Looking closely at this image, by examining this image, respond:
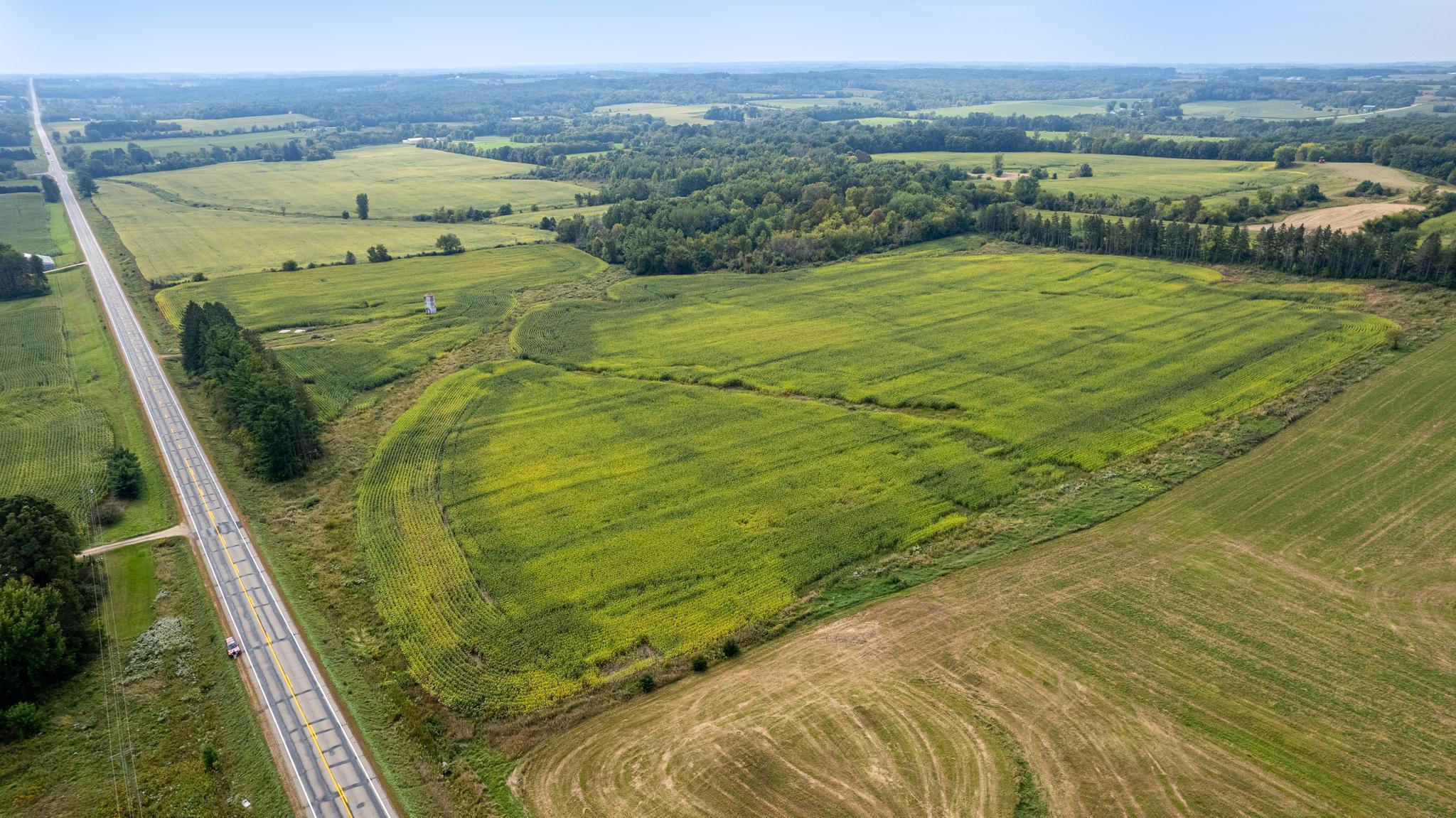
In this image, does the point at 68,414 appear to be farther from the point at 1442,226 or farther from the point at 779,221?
the point at 1442,226

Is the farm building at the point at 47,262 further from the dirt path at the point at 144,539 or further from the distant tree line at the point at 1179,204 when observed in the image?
the distant tree line at the point at 1179,204

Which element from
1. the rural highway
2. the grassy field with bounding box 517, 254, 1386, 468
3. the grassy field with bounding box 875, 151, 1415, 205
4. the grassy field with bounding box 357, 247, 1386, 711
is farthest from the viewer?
the grassy field with bounding box 875, 151, 1415, 205

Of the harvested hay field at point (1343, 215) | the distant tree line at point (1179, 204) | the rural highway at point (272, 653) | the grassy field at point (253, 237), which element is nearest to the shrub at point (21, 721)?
the rural highway at point (272, 653)

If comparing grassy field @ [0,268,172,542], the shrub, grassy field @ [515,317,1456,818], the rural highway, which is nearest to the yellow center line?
the rural highway

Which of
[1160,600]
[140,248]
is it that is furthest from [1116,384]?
[140,248]

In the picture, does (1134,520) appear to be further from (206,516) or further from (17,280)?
(17,280)

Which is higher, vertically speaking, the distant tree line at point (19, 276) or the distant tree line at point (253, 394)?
the distant tree line at point (19, 276)

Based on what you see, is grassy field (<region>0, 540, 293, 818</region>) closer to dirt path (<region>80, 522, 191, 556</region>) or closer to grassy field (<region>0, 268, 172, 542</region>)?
dirt path (<region>80, 522, 191, 556</region>)

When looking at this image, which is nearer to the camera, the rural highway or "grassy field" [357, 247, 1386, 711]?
the rural highway
